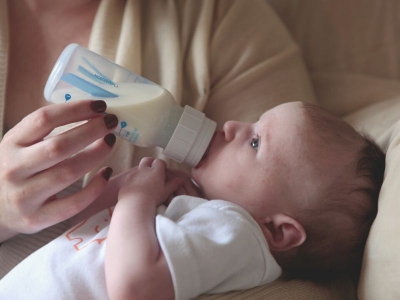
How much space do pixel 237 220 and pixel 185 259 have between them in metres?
0.12

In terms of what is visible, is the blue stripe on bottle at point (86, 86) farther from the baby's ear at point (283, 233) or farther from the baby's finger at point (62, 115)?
the baby's ear at point (283, 233)

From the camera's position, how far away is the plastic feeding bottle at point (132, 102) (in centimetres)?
87

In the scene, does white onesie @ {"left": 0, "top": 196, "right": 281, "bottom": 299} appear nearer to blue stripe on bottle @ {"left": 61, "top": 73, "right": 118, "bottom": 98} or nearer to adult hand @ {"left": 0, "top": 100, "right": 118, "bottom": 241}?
adult hand @ {"left": 0, "top": 100, "right": 118, "bottom": 241}

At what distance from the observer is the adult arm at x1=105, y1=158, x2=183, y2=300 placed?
2.43ft

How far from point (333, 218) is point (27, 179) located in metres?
0.53

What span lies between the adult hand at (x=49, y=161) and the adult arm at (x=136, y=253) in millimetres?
81

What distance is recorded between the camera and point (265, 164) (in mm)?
908

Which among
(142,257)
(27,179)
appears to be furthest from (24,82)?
(142,257)

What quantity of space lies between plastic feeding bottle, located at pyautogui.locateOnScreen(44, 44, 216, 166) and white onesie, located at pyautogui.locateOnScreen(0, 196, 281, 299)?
0.36ft

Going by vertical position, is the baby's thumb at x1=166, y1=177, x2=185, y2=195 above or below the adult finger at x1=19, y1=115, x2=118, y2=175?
below

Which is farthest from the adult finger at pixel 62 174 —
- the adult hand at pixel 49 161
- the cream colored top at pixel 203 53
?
the cream colored top at pixel 203 53

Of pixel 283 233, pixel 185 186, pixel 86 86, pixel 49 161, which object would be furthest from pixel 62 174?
pixel 283 233

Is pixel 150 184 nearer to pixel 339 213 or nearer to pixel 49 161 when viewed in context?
pixel 49 161

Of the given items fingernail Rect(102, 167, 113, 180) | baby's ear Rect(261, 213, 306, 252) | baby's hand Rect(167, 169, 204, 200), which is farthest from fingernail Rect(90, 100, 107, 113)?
baby's ear Rect(261, 213, 306, 252)
